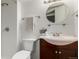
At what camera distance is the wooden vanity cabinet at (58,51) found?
204cm

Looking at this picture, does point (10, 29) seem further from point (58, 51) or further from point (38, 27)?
point (58, 51)

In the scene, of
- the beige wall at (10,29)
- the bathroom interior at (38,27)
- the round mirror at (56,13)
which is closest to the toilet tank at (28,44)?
the bathroom interior at (38,27)

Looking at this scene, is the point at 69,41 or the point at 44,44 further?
the point at 44,44

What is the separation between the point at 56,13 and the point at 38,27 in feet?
1.74

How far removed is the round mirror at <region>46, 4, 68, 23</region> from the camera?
252 cm

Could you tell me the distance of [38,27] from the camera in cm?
277

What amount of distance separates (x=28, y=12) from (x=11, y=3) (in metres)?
0.48

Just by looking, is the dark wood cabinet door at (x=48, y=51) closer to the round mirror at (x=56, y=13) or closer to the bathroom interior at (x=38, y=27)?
the bathroom interior at (x=38, y=27)

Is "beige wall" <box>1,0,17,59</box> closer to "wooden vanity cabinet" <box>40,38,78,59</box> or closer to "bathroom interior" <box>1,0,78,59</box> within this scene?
"bathroom interior" <box>1,0,78,59</box>

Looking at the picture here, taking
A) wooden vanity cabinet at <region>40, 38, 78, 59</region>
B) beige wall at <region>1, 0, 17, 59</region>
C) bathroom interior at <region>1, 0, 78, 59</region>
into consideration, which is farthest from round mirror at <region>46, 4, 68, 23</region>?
beige wall at <region>1, 0, 17, 59</region>

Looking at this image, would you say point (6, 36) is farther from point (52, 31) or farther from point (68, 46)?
point (68, 46)

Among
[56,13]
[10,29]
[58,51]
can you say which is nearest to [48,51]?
[58,51]

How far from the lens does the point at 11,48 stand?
2.92 metres

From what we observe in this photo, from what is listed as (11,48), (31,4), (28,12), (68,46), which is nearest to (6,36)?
(11,48)
